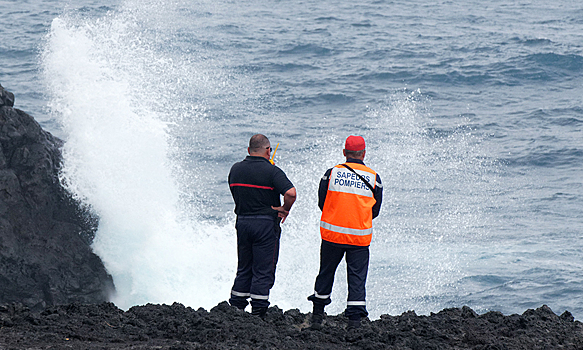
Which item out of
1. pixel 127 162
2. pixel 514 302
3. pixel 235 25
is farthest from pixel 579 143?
pixel 235 25

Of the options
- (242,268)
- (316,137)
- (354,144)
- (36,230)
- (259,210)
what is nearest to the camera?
(354,144)

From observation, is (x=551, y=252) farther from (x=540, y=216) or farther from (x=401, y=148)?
(x=401, y=148)

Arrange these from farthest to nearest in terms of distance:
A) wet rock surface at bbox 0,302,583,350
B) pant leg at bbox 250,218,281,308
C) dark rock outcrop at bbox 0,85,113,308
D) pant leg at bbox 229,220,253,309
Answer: dark rock outcrop at bbox 0,85,113,308 → pant leg at bbox 229,220,253,309 → pant leg at bbox 250,218,281,308 → wet rock surface at bbox 0,302,583,350

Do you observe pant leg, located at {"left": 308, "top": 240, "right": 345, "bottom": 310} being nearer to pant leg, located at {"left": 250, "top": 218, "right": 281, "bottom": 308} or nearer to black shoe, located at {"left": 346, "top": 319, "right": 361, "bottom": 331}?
black shoe, located at {"left": 346, "top": 319, "right": 361, "bottom": 331}

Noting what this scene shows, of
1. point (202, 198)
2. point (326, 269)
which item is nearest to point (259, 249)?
point (326, 269)

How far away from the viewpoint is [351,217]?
6.37 meters

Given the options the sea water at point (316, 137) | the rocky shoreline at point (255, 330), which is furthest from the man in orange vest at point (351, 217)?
the sea water at point (316, 137)

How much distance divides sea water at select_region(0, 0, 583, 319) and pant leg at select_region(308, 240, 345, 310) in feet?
17.5

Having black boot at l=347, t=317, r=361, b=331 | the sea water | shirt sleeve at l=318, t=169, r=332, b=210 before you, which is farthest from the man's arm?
the sea water

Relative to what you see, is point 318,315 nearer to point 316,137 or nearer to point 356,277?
point 356,277

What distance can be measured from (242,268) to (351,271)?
124 cm

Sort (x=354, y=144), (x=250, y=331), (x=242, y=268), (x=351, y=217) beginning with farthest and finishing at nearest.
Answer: (x=242, y=268)
(x=354, y=144)
(x=351, y=217)
(x=250, y=331)

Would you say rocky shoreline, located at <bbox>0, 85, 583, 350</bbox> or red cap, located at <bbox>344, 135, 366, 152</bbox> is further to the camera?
red cap, located at <bbox>344, 135, 366, 152</bbox>

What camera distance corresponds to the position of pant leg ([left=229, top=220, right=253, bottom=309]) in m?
6.72
